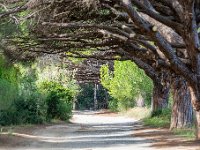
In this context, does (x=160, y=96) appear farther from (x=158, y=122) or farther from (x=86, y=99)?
(x=86, y=99)

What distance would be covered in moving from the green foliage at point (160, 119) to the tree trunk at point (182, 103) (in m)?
5.13

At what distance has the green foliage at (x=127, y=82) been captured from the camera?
153 feet

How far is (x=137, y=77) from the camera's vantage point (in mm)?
46969

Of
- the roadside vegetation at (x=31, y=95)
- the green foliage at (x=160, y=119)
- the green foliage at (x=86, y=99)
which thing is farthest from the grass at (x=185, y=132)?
the green foliage at (x=86, y=99)

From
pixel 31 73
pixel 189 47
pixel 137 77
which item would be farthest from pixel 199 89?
pixel 137 77

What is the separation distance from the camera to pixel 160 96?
35.4m

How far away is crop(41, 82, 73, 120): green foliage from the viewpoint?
131 ft

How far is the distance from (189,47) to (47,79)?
27.5 metres

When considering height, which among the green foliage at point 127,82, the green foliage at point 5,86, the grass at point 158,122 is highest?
the green foliage at point 127,82

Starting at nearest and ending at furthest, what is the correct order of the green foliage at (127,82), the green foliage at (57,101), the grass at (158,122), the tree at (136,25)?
the tree at (136,25) < the grass at (158,122) < the green foliage at (57,101) < the green foliage at (127,82)

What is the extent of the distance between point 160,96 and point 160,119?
2.46m

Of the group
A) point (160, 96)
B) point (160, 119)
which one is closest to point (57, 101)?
point (160, 96)

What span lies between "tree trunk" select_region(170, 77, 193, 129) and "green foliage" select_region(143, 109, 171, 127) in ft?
16.8

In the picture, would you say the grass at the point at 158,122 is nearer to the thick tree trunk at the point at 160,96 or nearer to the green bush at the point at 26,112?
the thick tree trunk at the point at 160,96
